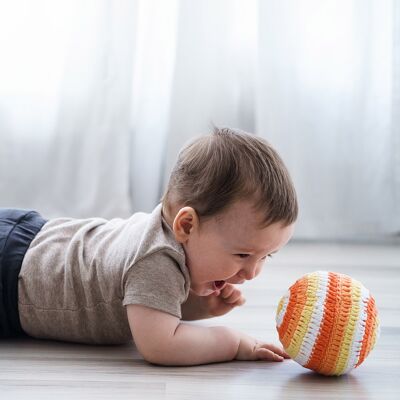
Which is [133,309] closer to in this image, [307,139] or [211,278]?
[211,278]

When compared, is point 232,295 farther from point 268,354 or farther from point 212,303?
point 268,354

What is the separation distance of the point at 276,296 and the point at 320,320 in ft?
1.94

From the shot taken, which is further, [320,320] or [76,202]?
[76,202]

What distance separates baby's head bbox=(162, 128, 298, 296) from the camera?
Answer: 1.11 m

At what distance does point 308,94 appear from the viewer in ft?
7.83

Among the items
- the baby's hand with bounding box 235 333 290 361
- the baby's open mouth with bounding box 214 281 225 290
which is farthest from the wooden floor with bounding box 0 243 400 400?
the baby's open mouth with bounding box 214 281 225 290

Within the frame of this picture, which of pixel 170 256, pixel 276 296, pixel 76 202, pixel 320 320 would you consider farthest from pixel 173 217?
pixel 76 202

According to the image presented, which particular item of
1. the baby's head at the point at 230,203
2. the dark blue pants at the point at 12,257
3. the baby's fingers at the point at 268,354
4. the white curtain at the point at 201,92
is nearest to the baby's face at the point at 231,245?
the baby's head at the point at 230,203

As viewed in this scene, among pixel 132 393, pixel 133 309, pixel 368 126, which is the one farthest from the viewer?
pixel 368 126

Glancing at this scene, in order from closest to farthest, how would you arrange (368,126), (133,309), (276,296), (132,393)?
(132,393) < (133,309) < (276,296) < (368,126)

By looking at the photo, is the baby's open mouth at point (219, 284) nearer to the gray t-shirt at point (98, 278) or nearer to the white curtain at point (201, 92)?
the gray t-shirt at point (98, 278)

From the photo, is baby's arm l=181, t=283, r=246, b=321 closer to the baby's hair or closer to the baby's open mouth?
the baby's open mouth

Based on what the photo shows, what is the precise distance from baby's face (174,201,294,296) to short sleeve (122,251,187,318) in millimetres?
38

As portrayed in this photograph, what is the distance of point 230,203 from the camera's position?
112 cm
